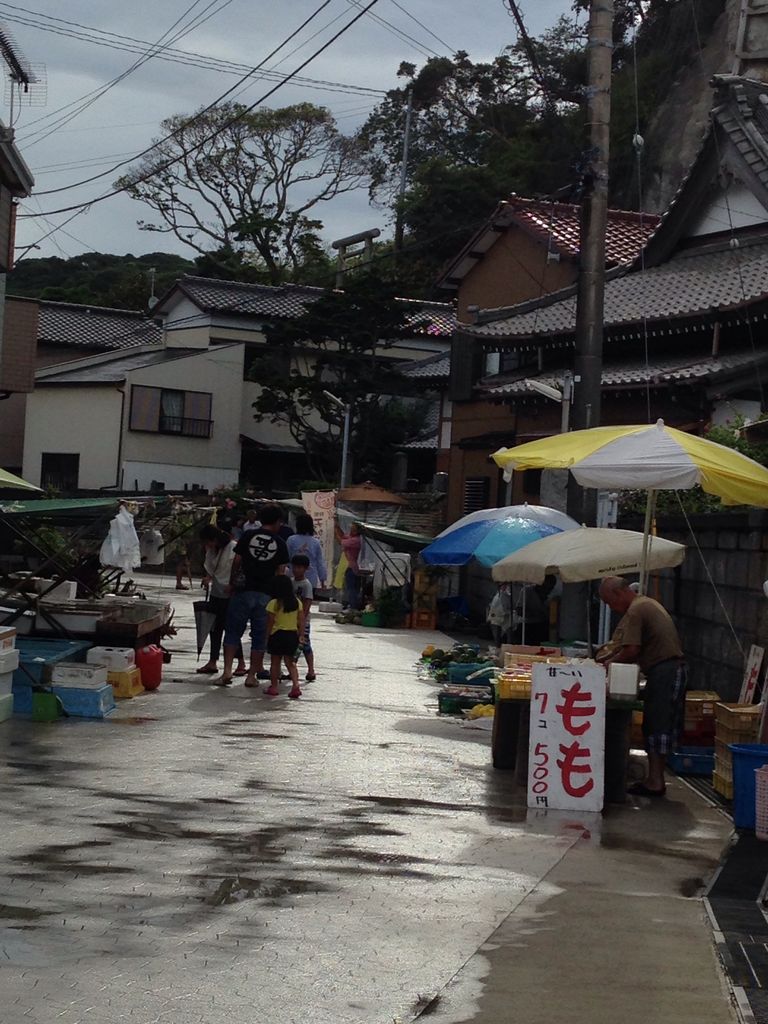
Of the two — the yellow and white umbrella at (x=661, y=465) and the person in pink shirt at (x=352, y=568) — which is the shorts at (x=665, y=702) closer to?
the yellow and white umbrella at (x=661, y=465)

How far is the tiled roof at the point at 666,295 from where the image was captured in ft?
76.4

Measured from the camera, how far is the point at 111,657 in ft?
46.1

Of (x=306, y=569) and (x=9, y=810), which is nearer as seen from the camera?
(x=9, y=810)

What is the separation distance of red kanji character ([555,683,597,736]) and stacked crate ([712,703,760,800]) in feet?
3.46

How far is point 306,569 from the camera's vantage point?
16.1 m

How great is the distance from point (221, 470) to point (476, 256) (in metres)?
16.0

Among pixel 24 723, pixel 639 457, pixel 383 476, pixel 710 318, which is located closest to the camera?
pixel 639 457

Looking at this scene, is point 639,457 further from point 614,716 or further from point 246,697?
point 246,697

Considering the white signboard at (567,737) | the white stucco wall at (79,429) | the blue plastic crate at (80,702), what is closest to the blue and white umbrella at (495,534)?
the blue plastic crate at (80,702)

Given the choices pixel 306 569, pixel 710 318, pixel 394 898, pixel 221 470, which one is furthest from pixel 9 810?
pixel 221 470

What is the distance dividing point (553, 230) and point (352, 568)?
9570 millimetres

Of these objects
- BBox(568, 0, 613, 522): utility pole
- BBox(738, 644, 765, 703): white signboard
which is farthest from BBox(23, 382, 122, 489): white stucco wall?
BBox(738, 644, 765, 703): white signboard

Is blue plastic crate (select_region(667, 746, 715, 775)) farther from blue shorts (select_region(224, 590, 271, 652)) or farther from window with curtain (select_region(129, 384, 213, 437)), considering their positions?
window with curtain (select_region(129, 384, 213, 437))

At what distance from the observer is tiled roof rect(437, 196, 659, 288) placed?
1236 inches
